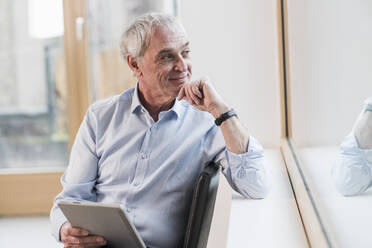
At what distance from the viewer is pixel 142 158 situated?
67.3 inches

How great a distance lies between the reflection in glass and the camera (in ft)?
11.8

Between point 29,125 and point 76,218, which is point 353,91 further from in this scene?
point 29,125

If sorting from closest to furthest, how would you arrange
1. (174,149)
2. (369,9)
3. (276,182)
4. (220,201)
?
(369,9)
(174,149)
(276,182)
(220,201)

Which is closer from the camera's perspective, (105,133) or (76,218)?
(76,218)

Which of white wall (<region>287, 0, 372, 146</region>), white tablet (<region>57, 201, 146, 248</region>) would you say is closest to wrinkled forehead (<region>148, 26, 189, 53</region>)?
white wall (<region>287, 0, 372, 146</region>)

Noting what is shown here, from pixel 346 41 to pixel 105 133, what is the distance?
4.11ft

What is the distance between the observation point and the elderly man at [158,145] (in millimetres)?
1607

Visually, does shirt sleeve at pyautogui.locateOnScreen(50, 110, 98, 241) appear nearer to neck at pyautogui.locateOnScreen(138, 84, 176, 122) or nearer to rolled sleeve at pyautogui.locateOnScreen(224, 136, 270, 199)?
neck at pyautogui.locateOnScreen(138, 84, 176, 122)

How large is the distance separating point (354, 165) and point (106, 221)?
0.91m

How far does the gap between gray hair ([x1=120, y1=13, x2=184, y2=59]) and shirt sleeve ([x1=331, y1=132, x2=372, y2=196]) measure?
1090 millimetres

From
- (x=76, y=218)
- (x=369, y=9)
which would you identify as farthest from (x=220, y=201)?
(x=369, y=9)

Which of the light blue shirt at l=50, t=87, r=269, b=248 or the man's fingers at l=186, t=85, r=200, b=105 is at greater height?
the man's fingers at l=186, t=85, r=200, b=105

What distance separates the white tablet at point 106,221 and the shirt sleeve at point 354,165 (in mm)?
699

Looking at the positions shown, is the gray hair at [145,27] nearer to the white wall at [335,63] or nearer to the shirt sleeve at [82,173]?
the shirt sleeve at [82,173]
